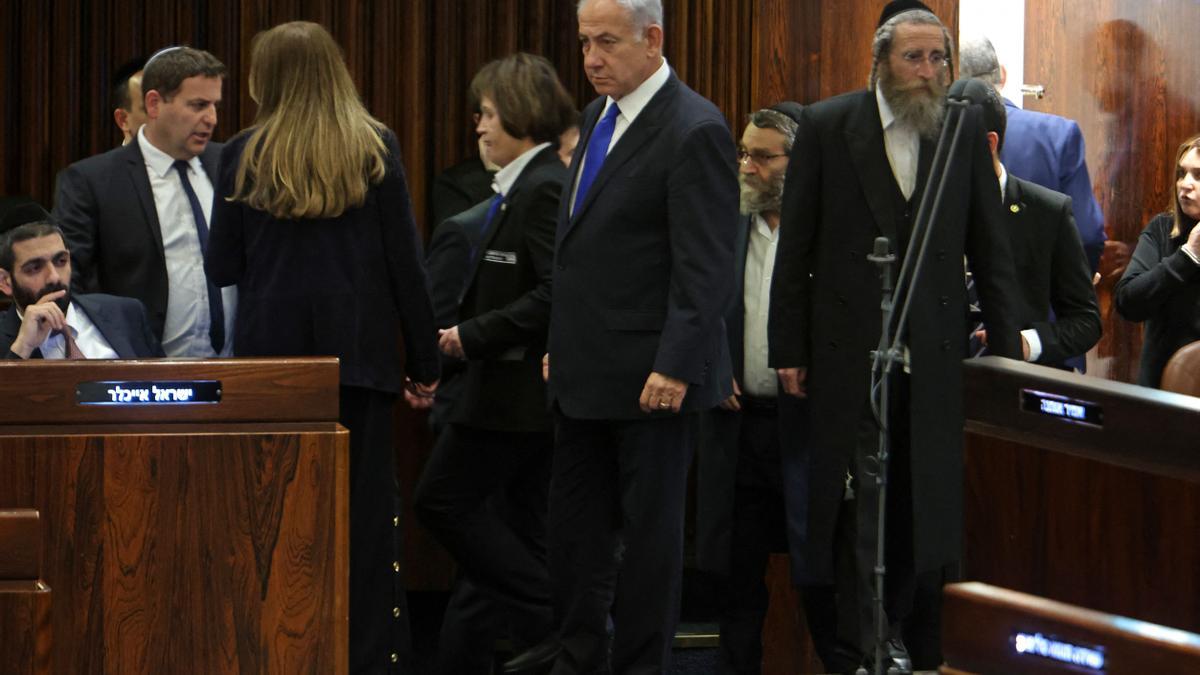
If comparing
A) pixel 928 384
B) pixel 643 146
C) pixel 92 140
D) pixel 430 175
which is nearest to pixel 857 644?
pixel 928 384

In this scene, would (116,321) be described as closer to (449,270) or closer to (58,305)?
(58,305)

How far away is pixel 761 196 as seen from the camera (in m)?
4.36

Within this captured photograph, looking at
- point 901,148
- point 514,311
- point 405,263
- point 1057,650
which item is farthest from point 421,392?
point 1057,650

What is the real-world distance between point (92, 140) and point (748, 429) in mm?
2894

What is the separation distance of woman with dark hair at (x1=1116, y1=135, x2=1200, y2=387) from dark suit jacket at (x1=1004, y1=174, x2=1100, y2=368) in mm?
722

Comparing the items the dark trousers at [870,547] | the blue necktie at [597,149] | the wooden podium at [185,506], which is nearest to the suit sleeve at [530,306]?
→ the blue necktie at [597,149]

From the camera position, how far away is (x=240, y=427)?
A: 2.65m

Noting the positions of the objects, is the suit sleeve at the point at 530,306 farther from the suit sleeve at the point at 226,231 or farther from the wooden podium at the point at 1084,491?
the wooden podium at the point at 1084,491

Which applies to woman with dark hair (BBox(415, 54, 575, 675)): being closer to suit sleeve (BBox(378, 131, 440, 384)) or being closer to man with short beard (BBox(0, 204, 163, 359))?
suit sleeve (BBox(378, 131, 440, 384))

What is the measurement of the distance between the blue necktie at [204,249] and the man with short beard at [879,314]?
4.47ft

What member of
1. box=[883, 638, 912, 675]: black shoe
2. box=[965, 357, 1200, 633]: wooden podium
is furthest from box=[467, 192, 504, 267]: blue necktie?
box=[965, 357, 1200, 633]: wooden podium

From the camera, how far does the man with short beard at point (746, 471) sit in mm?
4188

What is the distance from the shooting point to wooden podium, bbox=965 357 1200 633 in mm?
1760

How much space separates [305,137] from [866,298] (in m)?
1.26
